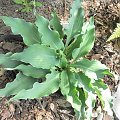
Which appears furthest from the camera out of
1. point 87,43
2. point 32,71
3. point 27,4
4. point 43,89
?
point 27,4

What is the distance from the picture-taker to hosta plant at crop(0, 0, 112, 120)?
8.04ft

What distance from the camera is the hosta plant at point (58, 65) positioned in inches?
96.5

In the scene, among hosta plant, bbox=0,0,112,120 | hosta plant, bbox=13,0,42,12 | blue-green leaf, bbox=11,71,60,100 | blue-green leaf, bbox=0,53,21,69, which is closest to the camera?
blue-green leaf, bbox=11,71,60,100

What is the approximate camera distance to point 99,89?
8.63ft

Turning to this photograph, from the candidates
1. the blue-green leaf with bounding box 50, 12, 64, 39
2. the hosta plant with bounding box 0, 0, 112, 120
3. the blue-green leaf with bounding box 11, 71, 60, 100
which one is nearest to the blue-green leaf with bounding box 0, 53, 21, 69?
the hosta plant with bounding box 0, 0, 112, 120

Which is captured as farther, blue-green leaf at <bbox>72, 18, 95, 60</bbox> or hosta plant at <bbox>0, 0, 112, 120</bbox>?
blue-green leaf at <bbox>72, 18, 95, 60</bbox>

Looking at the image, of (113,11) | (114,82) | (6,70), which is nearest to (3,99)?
(6,70)

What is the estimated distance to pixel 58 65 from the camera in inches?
101

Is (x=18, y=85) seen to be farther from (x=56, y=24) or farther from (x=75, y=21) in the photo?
(x=75, y=21)

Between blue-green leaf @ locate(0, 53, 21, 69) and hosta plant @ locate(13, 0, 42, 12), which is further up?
hosta plant @ locate(13, 0, 42, 12)

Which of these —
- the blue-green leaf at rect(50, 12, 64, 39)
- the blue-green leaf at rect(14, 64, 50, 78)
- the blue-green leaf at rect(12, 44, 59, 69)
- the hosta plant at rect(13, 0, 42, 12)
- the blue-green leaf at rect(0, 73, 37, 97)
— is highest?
the hosta plant at rect(13, 0, 42, 12)

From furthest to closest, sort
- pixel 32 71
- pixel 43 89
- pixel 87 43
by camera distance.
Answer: pixel 87 43 < pixel 32 71 < pixel 43 89

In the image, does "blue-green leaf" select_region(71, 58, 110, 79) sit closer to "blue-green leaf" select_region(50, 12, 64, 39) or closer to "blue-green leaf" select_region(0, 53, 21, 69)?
"blue-green leaf" select_region(50, 12, 64, 39)

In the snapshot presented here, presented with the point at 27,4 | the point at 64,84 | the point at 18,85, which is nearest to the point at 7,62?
the point at 18,85
